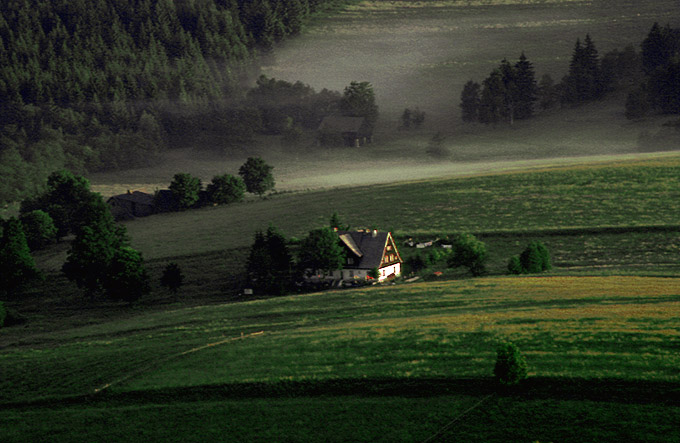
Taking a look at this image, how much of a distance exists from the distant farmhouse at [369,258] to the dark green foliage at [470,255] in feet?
25.4

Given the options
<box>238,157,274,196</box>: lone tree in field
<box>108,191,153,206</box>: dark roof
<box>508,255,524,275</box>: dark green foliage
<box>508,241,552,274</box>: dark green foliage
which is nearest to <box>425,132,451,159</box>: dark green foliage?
<box>238,157,274,196</box>: lone tree in field

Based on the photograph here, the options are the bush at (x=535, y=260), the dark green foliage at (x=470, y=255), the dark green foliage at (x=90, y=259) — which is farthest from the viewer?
the dark green foliage at (x=90, y=259)

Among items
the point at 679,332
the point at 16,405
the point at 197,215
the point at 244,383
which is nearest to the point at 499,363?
the point at 679,332

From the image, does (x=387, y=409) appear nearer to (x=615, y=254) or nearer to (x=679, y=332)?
(x=679, y=332)

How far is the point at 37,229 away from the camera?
114500mm

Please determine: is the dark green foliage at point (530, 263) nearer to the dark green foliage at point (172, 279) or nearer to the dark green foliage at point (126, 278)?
the dark green foliage at point (172, 279)

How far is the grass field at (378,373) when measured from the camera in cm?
3869

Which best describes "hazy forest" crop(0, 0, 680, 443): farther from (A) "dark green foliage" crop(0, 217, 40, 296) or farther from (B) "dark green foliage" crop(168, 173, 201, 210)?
(B) "dark green foliage" crop(168, 173, 201, 210)

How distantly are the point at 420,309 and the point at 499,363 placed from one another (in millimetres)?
19454

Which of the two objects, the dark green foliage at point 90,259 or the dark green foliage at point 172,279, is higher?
the dark green foliage at point 90,259

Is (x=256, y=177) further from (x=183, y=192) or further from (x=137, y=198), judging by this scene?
(x=137, y=198)

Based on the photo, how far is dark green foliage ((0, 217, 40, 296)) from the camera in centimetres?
8869

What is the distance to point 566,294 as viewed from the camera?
5903 cm

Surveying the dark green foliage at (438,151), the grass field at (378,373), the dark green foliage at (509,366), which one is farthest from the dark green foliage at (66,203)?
the dark green foliage at (438,151)
